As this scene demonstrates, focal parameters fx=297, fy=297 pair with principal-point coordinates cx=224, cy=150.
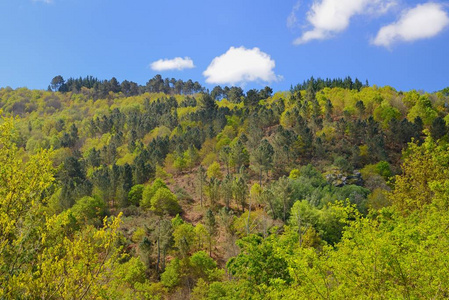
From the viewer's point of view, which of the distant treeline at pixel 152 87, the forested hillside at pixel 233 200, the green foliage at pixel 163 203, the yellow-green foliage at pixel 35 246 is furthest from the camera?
the distant treeline at pixel 152 87

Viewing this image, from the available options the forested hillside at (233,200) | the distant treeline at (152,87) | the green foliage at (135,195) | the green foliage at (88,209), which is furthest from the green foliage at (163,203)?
the distant treeline at (152,87)

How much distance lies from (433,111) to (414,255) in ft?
→ 297

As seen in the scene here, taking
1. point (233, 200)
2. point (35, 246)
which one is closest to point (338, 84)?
point (233, 200)

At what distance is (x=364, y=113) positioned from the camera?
91562 mm

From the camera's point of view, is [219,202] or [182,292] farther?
[219,202]

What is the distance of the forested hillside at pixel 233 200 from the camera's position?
8.26 m

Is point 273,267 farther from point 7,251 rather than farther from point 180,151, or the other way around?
point 180,151

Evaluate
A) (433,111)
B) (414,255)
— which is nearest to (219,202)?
(414,255)

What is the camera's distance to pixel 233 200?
68.2m

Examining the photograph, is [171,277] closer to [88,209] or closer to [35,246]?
[88,209]

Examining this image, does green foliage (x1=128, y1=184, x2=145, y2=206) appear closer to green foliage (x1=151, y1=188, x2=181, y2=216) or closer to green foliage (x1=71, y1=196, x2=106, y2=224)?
green foliage (x1=151, y1=188, x2=181, y2=216)

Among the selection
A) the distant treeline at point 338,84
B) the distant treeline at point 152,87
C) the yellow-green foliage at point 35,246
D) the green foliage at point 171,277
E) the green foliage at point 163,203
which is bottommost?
the green foliage at point 171,277

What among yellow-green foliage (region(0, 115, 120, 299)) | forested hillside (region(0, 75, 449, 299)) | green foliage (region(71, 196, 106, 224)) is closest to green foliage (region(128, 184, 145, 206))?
forested hillside (region(0, 75, 449, 299))

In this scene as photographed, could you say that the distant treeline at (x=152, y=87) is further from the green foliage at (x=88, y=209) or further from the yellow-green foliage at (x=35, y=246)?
the yellow-green foliage at (x=35, y=246)
